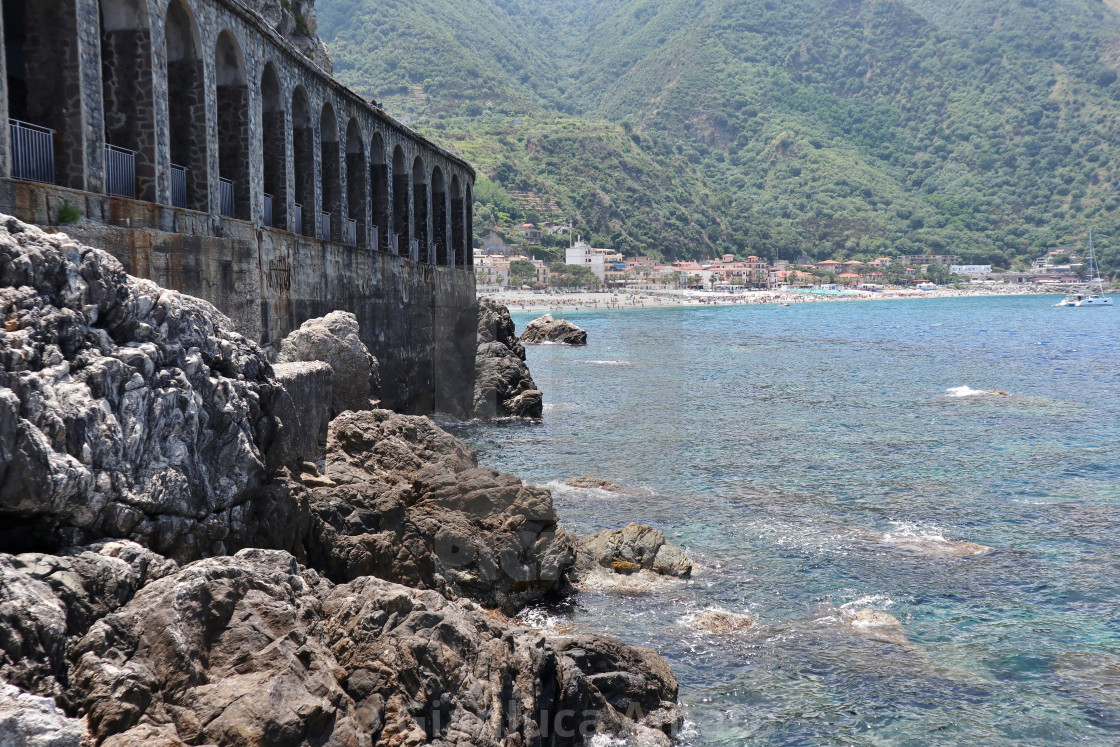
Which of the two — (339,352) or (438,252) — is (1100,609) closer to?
(339,352)

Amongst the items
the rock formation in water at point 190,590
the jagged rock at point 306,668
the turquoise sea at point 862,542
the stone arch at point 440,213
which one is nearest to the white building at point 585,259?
the turquoise sea at point 862,542

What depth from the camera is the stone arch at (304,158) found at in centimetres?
2034

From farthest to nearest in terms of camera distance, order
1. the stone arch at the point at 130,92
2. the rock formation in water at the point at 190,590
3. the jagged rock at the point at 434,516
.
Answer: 1. the stone arch at the point at 130,92
2. the jagged rock at the point at 434,516
3. the rock formation in water at the point at 190,590

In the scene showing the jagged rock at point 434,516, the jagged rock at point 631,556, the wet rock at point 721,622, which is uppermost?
the jagged rock at point 434,516

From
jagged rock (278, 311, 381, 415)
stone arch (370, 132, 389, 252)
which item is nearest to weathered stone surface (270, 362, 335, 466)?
jagged rock (278, 311, 381, 415)

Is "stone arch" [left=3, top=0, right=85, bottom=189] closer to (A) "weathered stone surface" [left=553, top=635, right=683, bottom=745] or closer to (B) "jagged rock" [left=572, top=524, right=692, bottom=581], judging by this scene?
(B) "jagged rock" [left=572, top=524, right=692, bottom=581]

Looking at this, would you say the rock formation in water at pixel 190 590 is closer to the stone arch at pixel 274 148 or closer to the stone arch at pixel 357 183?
the stone arch at pixel 274 148

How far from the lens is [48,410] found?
229 inches

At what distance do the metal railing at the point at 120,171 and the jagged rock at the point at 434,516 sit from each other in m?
4.53

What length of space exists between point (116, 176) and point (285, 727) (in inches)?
389

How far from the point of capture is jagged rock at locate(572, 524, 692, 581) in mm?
13055

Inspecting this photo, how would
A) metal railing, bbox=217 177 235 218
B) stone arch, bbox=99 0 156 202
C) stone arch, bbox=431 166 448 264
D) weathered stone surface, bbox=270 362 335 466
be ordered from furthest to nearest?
stone arch, bbox=431 166 448 264, metal railing, bbox=217 177 235 218, stone arch, bbox=99 0 156 202, weathered stone surface, bbox=270 362 335 466

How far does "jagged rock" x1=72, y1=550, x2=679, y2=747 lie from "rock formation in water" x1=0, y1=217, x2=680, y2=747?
0.5 inches

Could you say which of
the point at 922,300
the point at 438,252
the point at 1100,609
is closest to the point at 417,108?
the point at 922,300
